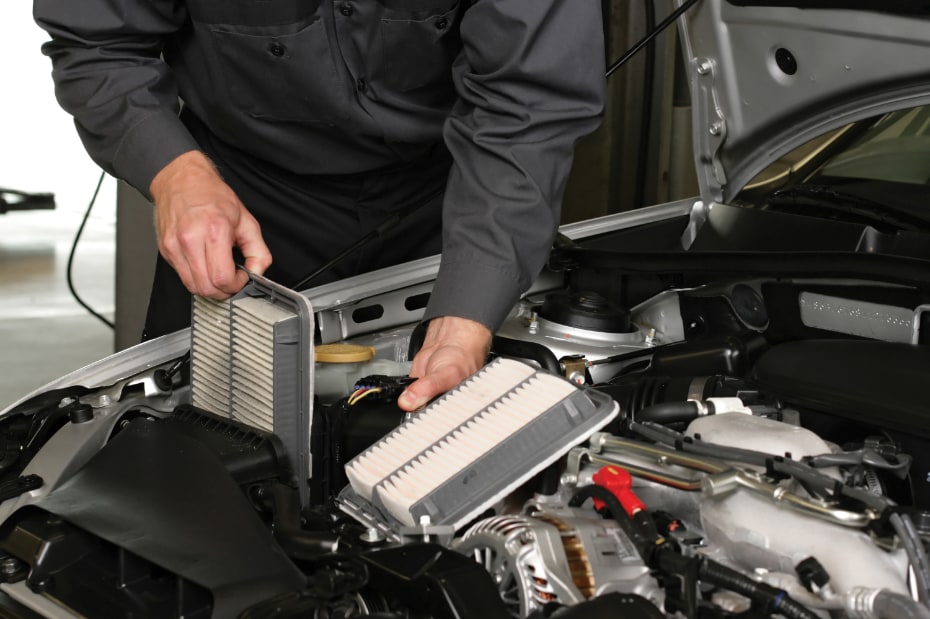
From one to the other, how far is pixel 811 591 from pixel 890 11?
843 mm

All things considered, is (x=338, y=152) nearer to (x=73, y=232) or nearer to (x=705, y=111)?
(x=705, y=111)

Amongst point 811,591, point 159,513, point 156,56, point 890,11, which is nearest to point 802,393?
point 811,591

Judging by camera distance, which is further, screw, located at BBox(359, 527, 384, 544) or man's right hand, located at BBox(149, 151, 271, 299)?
man's right hand, located at BBox(149, 151, 271, 299)

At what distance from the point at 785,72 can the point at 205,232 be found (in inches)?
35.2

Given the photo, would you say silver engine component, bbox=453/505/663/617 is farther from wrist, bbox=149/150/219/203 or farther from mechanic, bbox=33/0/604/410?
wrist, bbox=149/150/219/203

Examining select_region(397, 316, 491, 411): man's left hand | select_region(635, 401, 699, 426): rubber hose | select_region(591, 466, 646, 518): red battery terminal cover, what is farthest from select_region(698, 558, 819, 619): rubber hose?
select_region(397, 316, 491, 411): man's left hand

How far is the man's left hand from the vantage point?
4.12ft

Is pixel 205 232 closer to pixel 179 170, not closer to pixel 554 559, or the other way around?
pixel 179 170

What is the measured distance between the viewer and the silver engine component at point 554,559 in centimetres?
95

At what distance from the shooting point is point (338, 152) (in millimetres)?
1893

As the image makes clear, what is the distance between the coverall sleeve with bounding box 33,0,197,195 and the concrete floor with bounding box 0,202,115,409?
A: 229cm

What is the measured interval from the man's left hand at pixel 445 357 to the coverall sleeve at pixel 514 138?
0.04 m

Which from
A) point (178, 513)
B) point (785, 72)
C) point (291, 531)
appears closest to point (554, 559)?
point (291, 531)

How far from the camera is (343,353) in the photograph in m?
1.46
